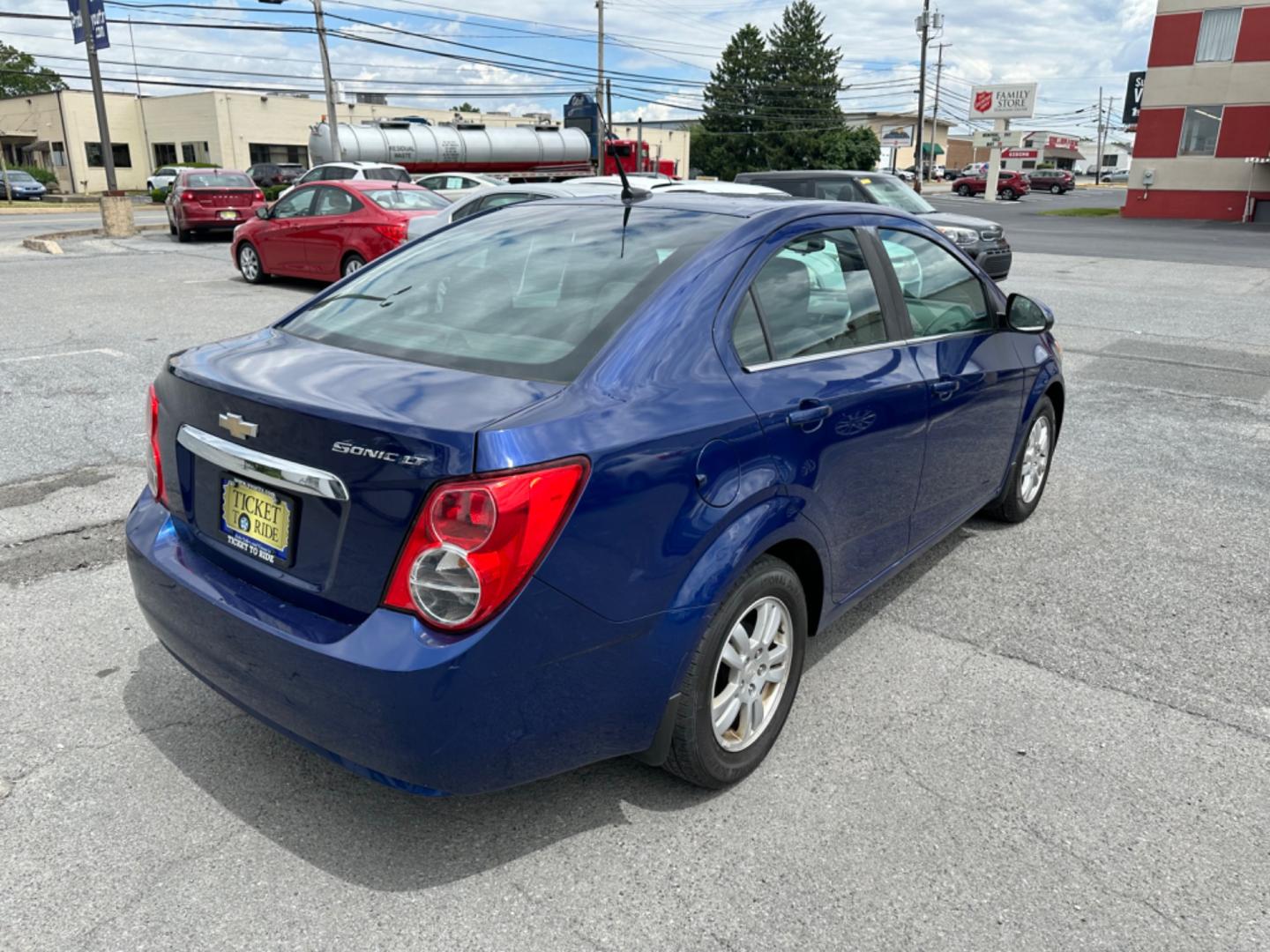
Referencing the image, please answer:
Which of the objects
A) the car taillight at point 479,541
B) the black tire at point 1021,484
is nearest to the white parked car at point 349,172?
the black tire at point 1021,484

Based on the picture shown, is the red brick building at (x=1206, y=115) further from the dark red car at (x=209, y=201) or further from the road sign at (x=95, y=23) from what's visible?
the road sign at (x=95, y=23)

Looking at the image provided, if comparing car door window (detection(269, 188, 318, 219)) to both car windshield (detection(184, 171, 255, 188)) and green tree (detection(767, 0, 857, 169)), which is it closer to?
car windshield (detection(184, 171, 255, 188))

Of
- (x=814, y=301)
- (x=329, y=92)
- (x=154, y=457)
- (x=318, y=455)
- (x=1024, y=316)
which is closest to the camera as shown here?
(x=318, y=455)

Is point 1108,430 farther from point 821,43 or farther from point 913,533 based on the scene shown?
point 821,43

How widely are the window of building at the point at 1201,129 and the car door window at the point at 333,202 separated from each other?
37.3 m

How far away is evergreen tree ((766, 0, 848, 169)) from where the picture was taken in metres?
77.1

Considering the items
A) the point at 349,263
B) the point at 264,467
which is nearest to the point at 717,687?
the point at 264,467

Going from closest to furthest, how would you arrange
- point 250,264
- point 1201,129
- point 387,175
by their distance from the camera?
point 250,264
point 387,175
point 1201,129

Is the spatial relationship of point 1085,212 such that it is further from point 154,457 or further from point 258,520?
point 258,520

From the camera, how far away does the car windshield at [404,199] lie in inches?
504

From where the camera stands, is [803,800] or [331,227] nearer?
[803,800]

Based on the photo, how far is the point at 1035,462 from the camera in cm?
496

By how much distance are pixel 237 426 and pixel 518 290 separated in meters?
0.98

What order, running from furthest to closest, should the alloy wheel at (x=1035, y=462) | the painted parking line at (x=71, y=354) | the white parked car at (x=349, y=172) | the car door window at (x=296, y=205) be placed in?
the white parked car at (x=349, y=172) < the car door window at (x=296, y=205) < the painted parking line at (x=71, y=354) < the alloy wheel at (x=1035, y=462)
